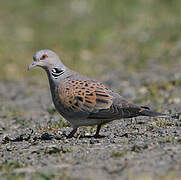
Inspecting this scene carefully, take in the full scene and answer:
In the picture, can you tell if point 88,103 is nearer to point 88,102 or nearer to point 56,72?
point 88,102

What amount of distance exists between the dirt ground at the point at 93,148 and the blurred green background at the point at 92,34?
3.99m

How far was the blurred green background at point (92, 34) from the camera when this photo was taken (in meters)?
13.6

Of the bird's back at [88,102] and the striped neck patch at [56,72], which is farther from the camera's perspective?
the striped neck patch at [56,72]

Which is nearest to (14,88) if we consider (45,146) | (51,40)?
(51,40)

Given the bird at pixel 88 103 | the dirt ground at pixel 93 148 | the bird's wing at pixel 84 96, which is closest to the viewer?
the dirt ground at pixel 93 148

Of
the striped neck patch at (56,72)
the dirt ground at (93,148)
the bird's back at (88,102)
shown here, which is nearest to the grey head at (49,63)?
the striped neck patch at (56,72)

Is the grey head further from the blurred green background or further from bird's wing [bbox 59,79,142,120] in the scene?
the blurred green background

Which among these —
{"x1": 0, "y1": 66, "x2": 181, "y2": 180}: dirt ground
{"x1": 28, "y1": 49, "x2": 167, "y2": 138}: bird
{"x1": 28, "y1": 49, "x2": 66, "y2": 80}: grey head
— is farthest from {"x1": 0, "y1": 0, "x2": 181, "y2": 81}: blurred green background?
{"x1": 28, "y1": 49, "x2": 167, "y2": 138}: bird

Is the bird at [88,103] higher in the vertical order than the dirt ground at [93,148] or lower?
higher

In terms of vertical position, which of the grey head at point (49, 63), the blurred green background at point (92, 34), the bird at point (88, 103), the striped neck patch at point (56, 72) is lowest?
the bird at point (88, 103)

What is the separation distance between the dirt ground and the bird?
286mm

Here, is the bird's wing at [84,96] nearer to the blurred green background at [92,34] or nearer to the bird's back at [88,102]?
the bird's back at [88,102]

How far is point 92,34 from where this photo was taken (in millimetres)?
15648

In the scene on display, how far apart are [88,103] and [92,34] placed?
9689mm
